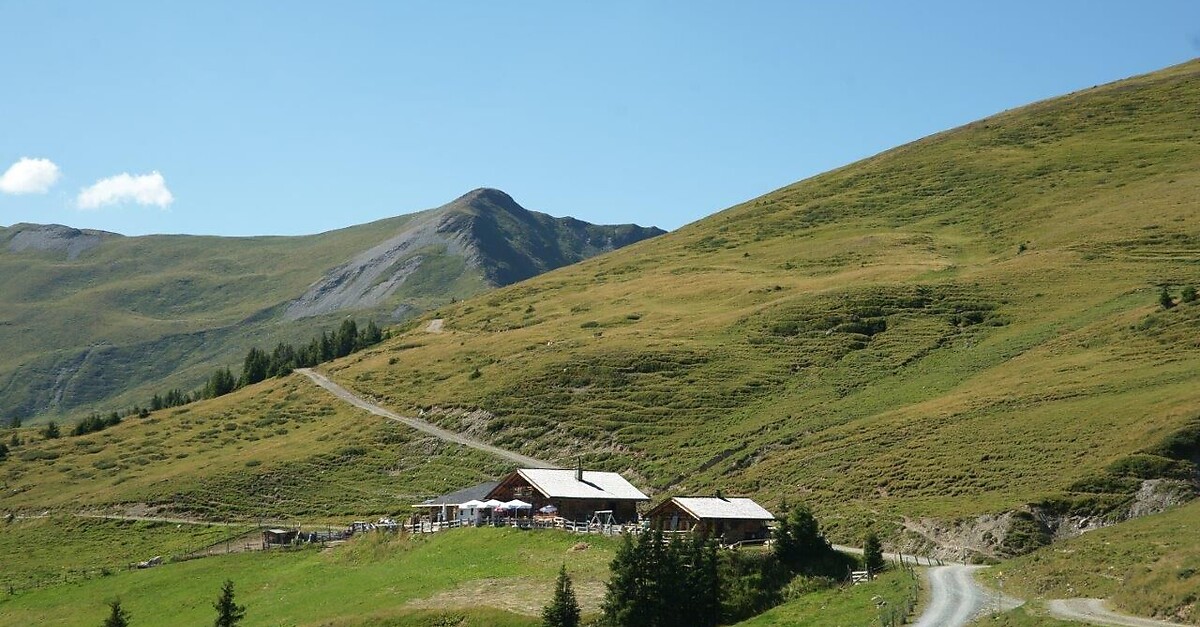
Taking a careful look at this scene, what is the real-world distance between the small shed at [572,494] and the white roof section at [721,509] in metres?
6.37

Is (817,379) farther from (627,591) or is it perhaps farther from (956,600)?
(956,600)

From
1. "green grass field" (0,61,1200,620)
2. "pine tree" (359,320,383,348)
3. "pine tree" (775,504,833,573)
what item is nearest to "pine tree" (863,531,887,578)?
"pine tree" (775,504,833,573)

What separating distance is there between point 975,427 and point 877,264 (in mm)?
→ 65828

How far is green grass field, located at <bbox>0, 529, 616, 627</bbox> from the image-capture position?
50719 mm

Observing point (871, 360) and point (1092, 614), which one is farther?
point (871, 360)

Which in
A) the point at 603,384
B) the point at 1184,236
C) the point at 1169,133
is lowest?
the point at 603,384

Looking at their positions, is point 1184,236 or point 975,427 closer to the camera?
point 975,427

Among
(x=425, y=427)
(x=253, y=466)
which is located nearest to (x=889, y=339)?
(x=425, y=427)

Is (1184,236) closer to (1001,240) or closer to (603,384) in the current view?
(1001,240)

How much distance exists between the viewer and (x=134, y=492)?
98.9 m

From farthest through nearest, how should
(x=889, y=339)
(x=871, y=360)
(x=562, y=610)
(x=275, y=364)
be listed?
1. (x=275, y=364)
2. (x=889, y=339)
3. (x=871, y=360)
4. (x=562, y=610)

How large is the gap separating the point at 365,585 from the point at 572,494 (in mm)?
14500

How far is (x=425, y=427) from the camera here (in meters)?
110

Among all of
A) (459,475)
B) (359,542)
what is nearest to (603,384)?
(459,475)
